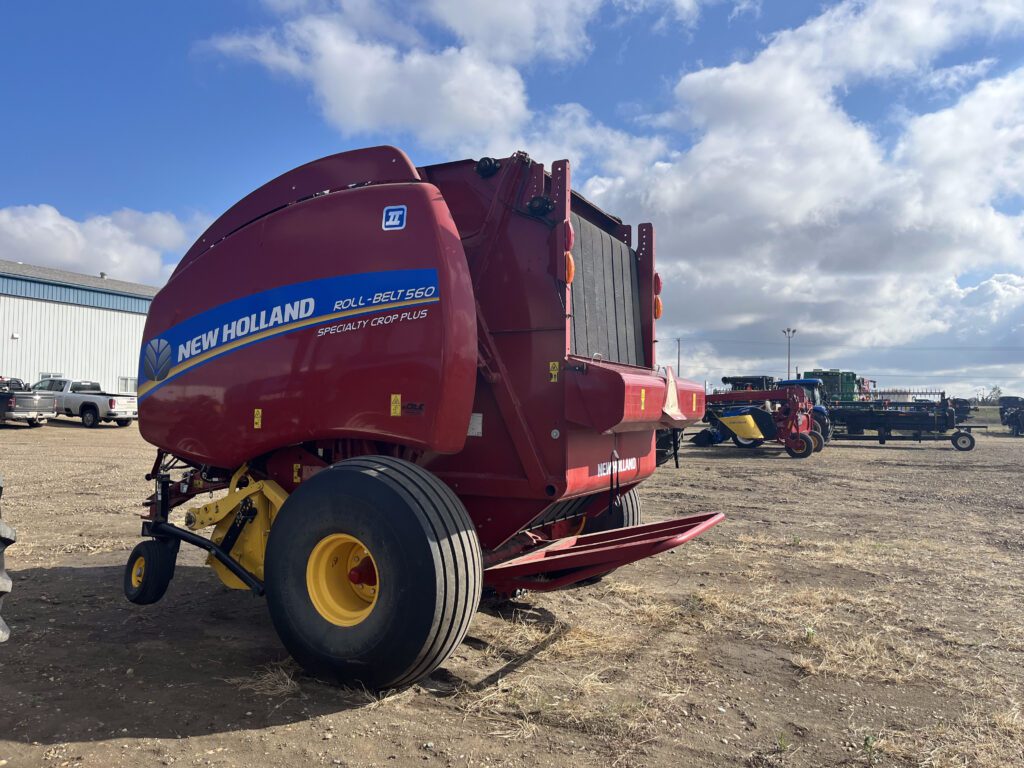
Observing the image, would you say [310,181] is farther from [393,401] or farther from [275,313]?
[393,401]

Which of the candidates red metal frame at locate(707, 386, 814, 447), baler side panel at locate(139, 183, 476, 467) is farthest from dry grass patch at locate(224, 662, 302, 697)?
red metal frame at locate(707, 386, 814, 447)

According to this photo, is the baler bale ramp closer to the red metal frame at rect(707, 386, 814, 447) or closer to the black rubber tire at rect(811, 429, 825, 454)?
the red metal frame at rect(707, 386, 814, 447)

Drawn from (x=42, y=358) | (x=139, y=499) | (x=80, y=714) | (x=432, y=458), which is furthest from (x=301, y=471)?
(x=42, y=358)

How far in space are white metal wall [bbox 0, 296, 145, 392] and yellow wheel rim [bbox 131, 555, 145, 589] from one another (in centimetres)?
3069

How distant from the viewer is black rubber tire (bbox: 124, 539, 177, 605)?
488 cm

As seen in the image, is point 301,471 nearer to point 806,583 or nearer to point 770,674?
point 770,674

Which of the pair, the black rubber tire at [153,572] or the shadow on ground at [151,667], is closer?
the shadow on ground at [151,667]

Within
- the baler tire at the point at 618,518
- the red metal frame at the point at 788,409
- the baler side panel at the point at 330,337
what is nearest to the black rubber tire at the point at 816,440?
the red metal frame at the point at 788,409

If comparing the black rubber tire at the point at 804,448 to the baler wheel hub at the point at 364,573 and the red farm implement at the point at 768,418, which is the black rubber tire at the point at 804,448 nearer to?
the red farm implement at the point at 768,418

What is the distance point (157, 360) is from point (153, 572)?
1.44 m

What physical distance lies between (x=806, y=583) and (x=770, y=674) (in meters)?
2.40

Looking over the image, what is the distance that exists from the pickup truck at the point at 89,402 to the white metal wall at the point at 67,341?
6539 millimetres

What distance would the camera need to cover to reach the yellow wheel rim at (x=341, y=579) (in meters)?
3.70

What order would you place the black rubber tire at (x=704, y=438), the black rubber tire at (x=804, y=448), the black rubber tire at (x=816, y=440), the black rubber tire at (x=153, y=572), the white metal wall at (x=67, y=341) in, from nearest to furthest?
the black rubber tire at (x=153, y=572) → the black rubber tire at (x=804, y=448) → the black rubber tire at (x=816, y=440) → the black rubber tire at (x=704, y=438) → the white metal wall at (x=67, y=341)
